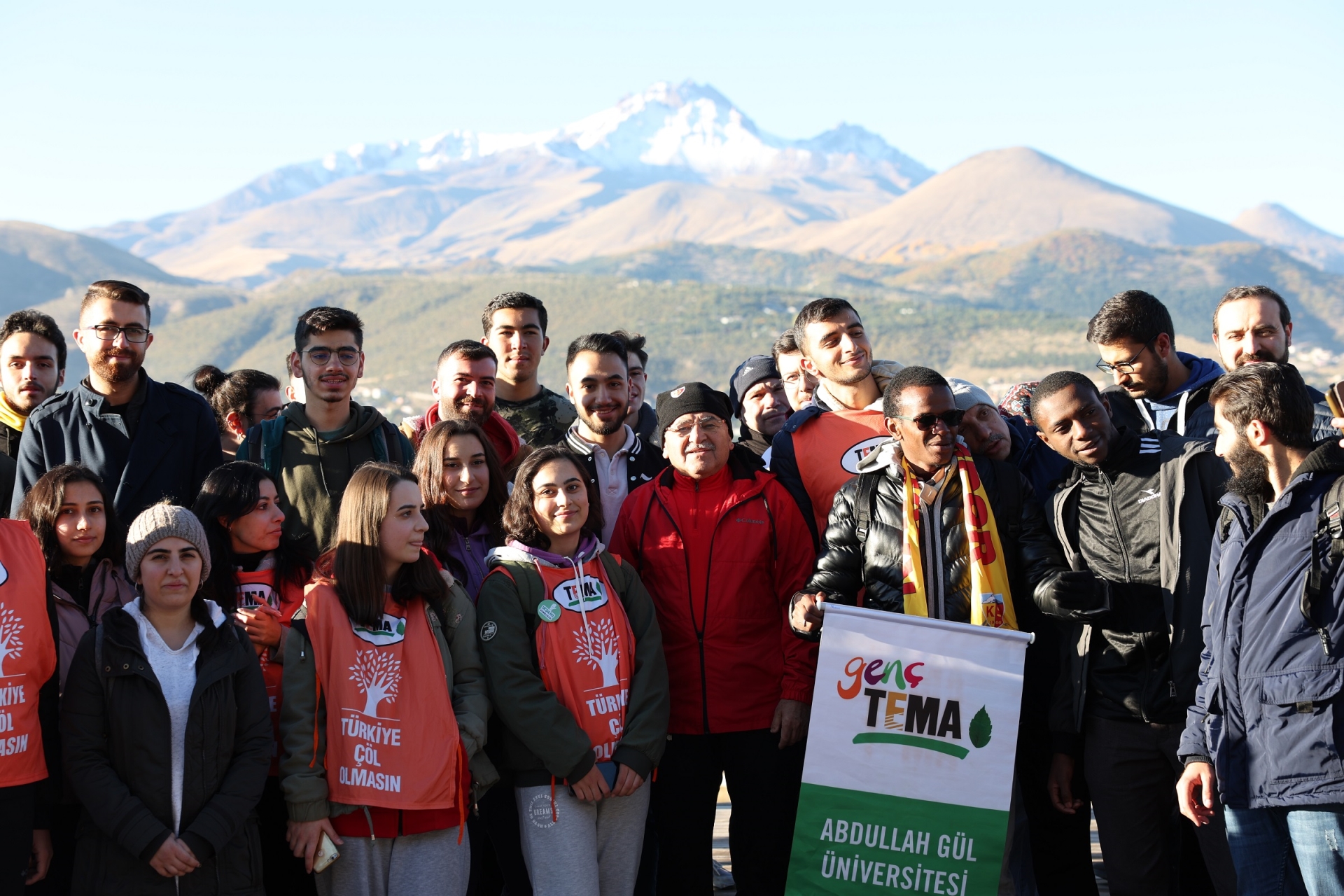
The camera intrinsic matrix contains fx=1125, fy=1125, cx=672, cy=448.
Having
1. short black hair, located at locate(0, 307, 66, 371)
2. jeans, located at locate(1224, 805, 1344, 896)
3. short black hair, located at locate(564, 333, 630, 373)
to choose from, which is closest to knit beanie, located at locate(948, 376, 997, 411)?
short black hair, located at locate(564, 333, 630, 373)

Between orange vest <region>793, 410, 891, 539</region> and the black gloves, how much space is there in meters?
1.04

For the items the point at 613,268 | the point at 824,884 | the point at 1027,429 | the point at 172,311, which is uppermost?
the point at 613,268

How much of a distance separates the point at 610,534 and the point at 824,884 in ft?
5.63

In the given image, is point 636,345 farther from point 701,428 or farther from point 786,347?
point 701,428

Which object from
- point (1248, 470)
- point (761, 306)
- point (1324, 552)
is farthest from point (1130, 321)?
point (761, 306)

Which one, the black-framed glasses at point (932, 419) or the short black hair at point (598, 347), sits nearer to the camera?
the black-framed glasses at point (932, 419)

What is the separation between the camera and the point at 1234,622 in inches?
133

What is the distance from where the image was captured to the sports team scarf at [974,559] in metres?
3.95

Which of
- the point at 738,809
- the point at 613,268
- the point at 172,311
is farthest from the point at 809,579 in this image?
the point at 613,268

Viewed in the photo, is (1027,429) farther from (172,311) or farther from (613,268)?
(613,268)

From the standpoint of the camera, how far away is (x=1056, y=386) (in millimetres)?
4160

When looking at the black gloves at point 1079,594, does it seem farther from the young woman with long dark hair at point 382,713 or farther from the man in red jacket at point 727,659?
the young woman with long dark hair at point 382,713

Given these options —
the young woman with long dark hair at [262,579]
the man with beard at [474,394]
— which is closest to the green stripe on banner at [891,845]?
the young woman with long dark hair at [262,579]

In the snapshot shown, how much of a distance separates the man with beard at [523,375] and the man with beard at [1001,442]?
2062 mm
